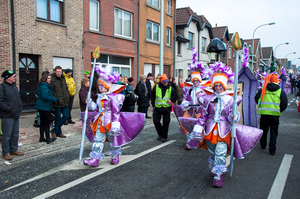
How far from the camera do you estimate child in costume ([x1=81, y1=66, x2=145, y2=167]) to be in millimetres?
4734

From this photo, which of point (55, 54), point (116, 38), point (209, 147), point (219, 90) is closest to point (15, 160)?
point (209, 147)

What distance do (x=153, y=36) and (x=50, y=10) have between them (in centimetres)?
964

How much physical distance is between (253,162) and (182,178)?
1932mm

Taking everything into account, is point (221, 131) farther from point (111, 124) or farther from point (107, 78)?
point (107, 78)

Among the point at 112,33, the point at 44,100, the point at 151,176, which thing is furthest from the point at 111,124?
the point at 112,33

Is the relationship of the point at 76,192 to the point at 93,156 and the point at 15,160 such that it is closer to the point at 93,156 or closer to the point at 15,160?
the point at 93,156

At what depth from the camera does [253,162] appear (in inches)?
208

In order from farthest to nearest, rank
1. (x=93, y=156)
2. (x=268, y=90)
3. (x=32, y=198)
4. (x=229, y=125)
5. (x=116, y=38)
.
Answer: (x=116, y=38)
(x=268, y=90)
(x=93, y=156)
(x=229, y=125)
(x=32, y=198)

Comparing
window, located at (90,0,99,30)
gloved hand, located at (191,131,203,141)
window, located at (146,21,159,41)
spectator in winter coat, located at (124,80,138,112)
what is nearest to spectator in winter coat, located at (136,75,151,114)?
spectator in winter coat, located at (124,80,138,112)

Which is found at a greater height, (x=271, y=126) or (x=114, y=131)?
(x=114, y=131)

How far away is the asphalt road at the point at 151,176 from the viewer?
3.74 metres

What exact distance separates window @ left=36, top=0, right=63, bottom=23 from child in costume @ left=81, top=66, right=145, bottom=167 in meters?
8.54

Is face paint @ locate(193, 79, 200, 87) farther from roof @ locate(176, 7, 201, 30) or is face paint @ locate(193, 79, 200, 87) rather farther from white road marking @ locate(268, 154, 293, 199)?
roof @ locate(176, 7, 201, 30)

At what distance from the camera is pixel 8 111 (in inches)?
206
